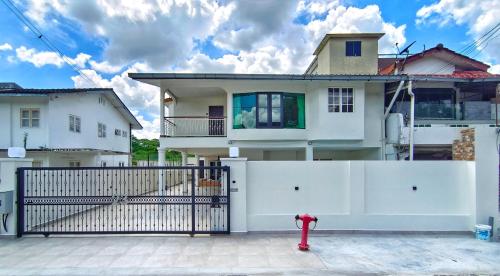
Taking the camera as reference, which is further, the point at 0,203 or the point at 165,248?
the point at 0,203

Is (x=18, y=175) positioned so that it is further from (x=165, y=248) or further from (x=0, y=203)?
(x=165, y=248)

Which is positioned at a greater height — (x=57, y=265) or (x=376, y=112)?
(x=376, y=112)

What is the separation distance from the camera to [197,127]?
502 inches

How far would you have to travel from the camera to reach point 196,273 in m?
5.24

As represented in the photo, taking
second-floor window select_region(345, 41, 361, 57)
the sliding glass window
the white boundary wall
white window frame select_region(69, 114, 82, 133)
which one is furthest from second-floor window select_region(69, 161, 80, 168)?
second-floor window select_region(345, 41, 361, 57)

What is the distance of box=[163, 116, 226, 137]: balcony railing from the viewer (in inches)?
499

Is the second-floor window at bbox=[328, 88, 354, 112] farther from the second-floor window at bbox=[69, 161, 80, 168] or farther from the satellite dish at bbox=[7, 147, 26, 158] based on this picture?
the second-floor window at bbox=[69, 161, 80, 168]

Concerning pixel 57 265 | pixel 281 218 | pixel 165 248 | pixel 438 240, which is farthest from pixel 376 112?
pixel 57 265

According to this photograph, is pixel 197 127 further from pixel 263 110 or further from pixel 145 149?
pixel 145 149

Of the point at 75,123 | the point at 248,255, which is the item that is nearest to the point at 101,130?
the point at 75,123

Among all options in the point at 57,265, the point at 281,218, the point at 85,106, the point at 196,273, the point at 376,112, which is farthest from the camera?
the point at 85,106

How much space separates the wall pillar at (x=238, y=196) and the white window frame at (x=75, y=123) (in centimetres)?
1039

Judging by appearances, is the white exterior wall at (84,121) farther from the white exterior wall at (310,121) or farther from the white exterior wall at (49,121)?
the white exterior wall at (310,121)

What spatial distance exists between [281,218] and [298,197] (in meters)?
0.74
